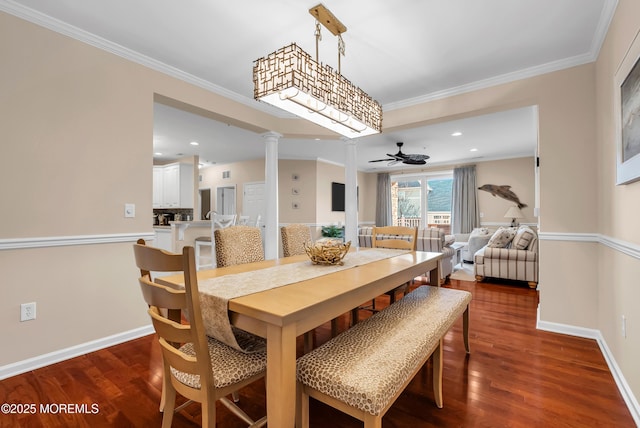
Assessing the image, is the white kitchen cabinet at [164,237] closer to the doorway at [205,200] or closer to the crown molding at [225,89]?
the doorway at [205,200]

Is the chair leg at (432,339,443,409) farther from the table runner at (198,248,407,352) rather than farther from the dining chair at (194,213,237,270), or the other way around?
the dining chair at (194,213,237,270)

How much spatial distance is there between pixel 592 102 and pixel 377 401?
3137 millimetres

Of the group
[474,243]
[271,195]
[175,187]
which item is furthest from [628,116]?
[175,187]

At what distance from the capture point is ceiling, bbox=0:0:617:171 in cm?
204

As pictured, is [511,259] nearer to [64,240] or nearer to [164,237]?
[64,240]

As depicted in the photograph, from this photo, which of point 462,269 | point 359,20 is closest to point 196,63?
point 359,20

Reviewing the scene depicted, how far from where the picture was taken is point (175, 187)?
662cm

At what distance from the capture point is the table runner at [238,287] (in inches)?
48.0

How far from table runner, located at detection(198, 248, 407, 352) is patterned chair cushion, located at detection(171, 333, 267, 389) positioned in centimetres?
5

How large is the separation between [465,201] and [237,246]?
6866mm

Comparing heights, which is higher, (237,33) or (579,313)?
(237,33)

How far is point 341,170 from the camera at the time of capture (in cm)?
806

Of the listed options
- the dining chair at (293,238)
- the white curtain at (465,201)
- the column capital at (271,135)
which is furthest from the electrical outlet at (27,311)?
the white curtain at (465,201)

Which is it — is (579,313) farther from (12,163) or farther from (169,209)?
(169,209)
